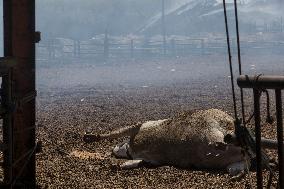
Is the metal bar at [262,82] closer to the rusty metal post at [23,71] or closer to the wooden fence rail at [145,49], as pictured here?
the rusty metal post at [23,71]

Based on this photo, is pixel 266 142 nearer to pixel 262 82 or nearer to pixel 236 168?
pixel 262 82

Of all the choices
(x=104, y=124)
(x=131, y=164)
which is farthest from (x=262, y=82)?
(x=104, y=124)

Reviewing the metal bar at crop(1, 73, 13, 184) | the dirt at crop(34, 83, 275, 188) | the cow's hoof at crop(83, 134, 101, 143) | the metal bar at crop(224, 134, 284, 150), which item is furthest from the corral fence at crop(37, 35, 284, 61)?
the metal bar at crop(224, 134, 284, 150)

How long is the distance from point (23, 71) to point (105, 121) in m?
7.16

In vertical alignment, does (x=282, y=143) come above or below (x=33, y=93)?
below

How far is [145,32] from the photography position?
206 ft

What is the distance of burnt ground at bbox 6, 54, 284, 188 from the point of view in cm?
646

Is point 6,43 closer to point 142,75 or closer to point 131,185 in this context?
point 131,185

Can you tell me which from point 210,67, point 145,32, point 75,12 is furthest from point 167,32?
point 210,67

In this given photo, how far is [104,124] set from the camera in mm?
12320

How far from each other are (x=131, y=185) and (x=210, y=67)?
3116 cm

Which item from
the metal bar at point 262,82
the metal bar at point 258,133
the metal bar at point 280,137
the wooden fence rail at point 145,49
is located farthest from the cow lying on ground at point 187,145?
the wooden fence rail at point 145,49

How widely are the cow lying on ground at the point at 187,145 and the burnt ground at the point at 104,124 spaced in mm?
184

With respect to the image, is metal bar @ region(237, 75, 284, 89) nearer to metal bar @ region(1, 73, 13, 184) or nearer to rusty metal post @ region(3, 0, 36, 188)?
metal bar @ region(1, 73, 13, 184)
